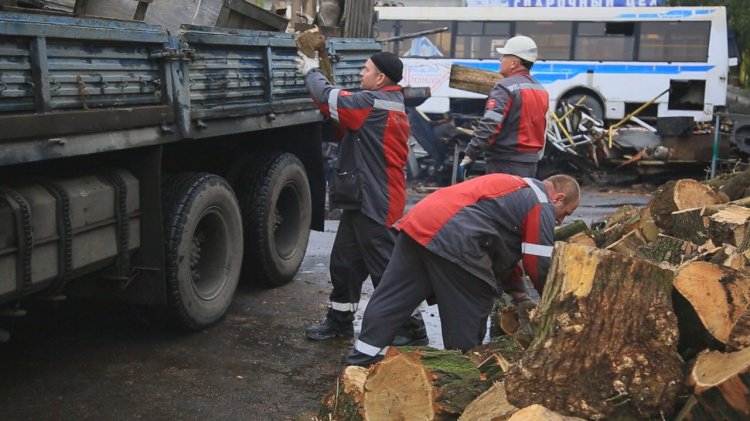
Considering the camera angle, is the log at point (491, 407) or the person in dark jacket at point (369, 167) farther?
the person in dark jacket at point (369, 167)

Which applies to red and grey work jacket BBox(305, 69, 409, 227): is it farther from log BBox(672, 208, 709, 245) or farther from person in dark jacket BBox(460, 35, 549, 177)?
log BBox(672, 208, 709, 245)

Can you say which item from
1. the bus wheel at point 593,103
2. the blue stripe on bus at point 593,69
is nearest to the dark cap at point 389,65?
the blue stripe on bus at point 593,69

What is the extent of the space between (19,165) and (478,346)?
2.26 metres

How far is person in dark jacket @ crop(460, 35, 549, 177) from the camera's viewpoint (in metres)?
6.27

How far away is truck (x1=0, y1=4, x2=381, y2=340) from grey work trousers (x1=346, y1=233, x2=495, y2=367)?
1.47m

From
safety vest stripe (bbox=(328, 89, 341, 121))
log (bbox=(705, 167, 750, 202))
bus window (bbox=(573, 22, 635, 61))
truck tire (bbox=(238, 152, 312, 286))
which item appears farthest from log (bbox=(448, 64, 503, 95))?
bus window (bbox=(573, 22, 635, 61))

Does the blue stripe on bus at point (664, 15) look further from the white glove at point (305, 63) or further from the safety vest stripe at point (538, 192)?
the safety vest stripe at point (538, 192)

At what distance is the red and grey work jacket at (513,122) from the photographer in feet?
20.6

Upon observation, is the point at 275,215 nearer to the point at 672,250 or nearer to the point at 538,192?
the point at 672,250

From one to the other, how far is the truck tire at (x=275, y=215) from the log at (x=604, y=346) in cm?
348

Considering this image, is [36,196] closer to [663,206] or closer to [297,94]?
[297,94]

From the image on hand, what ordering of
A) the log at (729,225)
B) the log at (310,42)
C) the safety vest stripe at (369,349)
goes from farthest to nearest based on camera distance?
the log at (310,42) < the log at (729,225) < the safety vest stripe at (369,349)

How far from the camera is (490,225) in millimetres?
3828

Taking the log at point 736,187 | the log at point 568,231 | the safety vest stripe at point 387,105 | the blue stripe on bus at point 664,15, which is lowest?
the log at point 568,231
